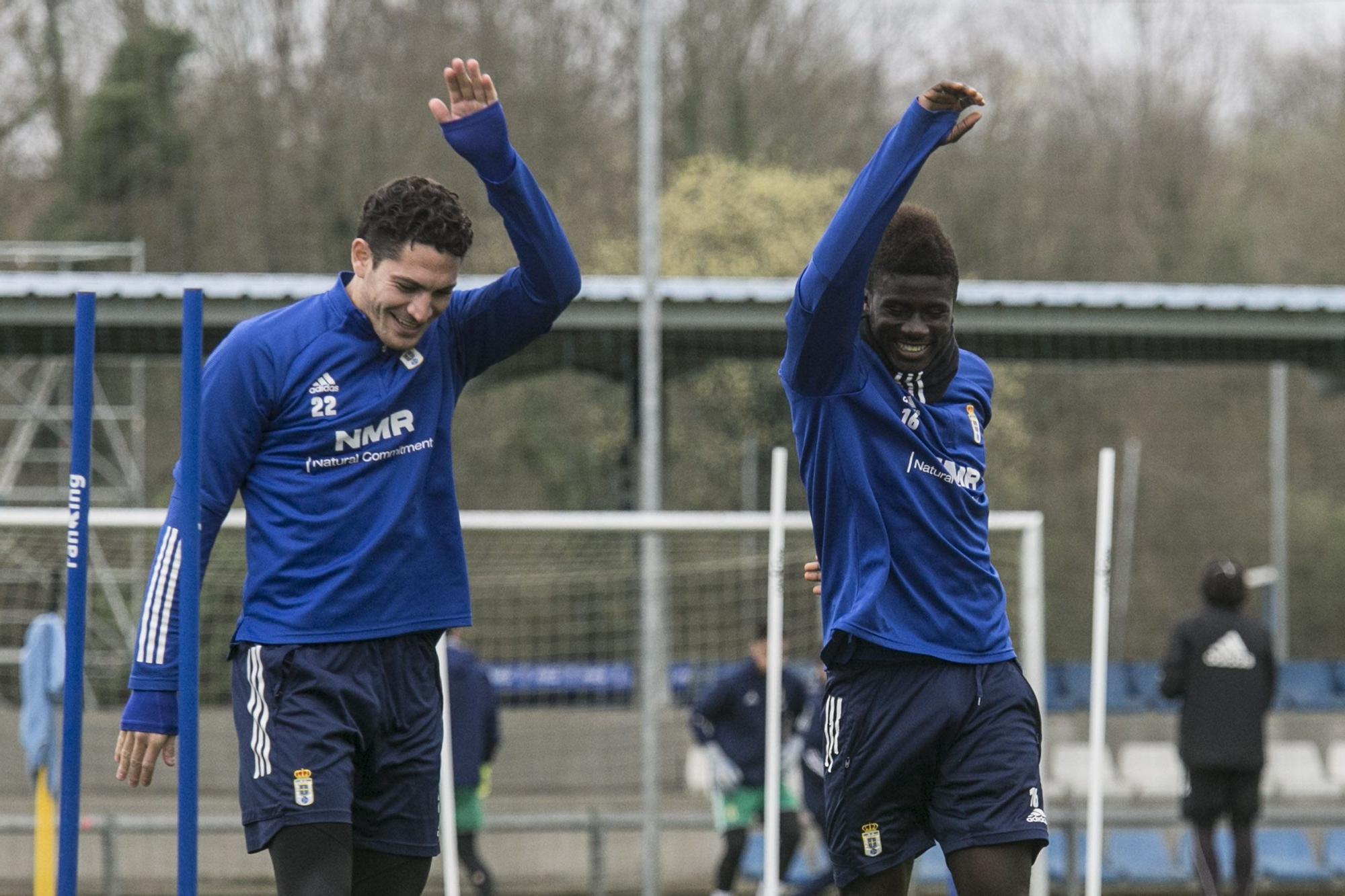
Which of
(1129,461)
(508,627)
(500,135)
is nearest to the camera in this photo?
(500,135)

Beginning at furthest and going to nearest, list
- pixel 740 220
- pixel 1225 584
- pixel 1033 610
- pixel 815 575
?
pixel 740 220 < pixel 1225 584 < pixel 1033 610 < pixel 815 575

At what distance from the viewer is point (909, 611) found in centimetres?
351

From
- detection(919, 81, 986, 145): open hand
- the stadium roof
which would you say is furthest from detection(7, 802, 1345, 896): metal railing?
detection(919, 81, 986, 145): open hand

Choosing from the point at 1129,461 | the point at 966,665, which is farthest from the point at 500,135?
the point at 1129,461

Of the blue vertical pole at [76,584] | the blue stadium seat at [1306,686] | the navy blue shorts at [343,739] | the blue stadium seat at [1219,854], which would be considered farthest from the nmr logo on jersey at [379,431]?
the blue stadium seat at [1306,686]

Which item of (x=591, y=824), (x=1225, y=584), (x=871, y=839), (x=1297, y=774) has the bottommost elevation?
(x=1297, y=774)

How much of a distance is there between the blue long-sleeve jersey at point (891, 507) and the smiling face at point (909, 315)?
47 mm

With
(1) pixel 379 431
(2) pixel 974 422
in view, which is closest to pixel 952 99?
(2) pixel 974 422

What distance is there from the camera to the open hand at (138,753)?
333 cm

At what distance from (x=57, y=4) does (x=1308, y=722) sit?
18033 millimetres

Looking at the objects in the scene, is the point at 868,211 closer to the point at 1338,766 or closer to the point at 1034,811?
the point at 1034,811

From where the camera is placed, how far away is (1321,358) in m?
12.0

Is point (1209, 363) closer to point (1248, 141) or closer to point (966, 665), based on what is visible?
point (966, 665)

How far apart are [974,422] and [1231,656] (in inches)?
249
